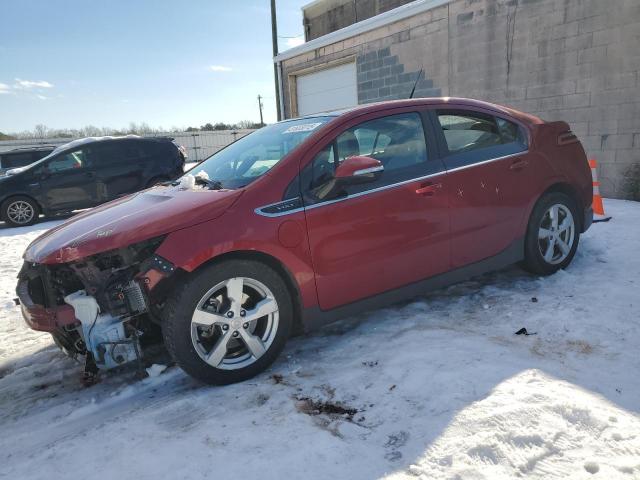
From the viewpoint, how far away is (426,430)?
223 cm

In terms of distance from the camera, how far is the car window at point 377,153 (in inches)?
121

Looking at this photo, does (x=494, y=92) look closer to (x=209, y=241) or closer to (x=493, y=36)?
(x=493, y=36)

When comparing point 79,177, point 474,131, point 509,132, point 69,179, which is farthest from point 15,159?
point 509,132

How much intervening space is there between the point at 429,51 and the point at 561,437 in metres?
9.56

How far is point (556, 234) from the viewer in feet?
13.8

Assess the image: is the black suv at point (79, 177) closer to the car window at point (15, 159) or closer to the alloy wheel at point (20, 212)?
the alloy wheel at point (20, 212)

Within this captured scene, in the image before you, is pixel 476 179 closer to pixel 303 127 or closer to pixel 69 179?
pixel 303 127

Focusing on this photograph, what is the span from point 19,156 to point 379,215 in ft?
49.6

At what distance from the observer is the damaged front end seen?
2689 mm

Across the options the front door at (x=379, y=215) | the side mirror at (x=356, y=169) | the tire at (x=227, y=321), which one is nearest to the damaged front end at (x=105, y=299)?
the tire at (x=227, y=321)

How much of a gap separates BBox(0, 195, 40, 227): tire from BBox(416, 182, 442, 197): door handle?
934cm

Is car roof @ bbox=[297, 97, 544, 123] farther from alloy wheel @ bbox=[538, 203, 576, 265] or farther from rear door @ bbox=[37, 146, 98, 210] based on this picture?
rear door @ bbox=[37, 146, 98, 210]

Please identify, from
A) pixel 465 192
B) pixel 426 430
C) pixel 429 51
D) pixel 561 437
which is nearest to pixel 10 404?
pixel 426 430

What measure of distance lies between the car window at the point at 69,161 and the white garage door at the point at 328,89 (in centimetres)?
597
